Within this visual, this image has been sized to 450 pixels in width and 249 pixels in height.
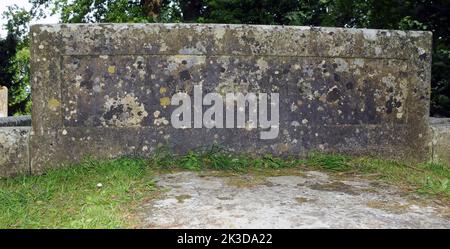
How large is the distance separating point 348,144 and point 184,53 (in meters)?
1.87

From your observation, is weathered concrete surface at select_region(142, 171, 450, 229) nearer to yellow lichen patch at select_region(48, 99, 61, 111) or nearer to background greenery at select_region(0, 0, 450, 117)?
yellow lichen patch at select_region(48, 99, 61, 111)

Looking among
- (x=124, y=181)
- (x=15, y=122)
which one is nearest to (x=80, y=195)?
(x=124, y=181)

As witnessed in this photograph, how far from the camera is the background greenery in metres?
6.26

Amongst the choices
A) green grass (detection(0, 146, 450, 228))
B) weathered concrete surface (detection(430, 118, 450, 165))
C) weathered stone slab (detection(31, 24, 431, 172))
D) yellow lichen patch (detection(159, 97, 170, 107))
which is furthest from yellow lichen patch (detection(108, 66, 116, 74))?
weathered concrete surface (detection(430, 118, 450, 165))

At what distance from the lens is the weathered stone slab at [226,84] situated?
3652 millimetres

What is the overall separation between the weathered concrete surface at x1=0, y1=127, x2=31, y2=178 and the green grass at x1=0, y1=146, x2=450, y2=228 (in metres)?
0.12

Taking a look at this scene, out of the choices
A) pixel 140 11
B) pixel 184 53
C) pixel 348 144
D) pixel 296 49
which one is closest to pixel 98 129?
pixel 184 53

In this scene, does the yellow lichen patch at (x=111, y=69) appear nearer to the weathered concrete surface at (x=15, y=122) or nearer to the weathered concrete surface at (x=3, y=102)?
the weathered concrete surface at (x=15, y=122)

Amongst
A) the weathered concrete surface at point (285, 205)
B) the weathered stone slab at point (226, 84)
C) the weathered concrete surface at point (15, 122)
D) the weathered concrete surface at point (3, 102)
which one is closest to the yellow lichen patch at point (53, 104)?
the weathered stone slab at point (226, 84)

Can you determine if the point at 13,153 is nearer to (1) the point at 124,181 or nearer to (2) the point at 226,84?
(1) the point at 124,181

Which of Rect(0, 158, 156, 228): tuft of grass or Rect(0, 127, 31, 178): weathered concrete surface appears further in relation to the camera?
Rect(0, 127, 31, 178): weathered concrete surface

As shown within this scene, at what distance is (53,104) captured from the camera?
12.0 feet

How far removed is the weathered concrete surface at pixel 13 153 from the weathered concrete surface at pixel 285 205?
140 centimetres
